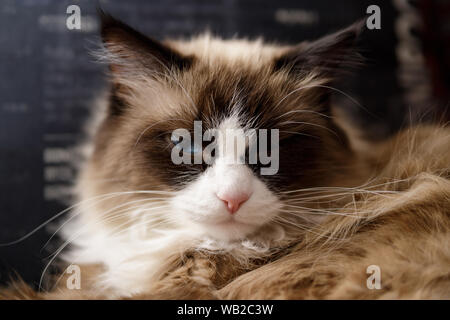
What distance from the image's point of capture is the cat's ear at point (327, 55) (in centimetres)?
97

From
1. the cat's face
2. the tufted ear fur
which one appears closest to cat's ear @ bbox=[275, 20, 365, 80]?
the cat's face

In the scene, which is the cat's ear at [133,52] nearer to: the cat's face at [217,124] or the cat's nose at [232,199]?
the cat's face at [217,124]

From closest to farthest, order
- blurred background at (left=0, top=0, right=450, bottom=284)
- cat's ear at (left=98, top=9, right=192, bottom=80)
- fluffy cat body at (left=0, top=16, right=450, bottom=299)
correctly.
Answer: fluffy cat body at (left=0, top=16, right=450, bottom=299) → cat's ear at (left=98, top=9, right=192, bottom=80) → blurred background at (left=0, top=0, right=450, bottom=284)

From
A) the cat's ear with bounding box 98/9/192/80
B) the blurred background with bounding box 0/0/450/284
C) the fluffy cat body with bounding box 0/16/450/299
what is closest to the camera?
the fluffy cat body with bounding box 0/16/450/299

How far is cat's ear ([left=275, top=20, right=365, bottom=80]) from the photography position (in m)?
0.97

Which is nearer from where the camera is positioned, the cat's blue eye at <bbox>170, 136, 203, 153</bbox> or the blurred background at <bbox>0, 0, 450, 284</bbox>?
the cat's blue eye at <bbox>170, 136, 203, 153</bbox>

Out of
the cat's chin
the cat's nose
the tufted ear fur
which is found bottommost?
the cat's chin

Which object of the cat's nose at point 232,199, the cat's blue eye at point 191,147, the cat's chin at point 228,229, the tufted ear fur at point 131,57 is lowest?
Answer: the cat's chin at point 228,229

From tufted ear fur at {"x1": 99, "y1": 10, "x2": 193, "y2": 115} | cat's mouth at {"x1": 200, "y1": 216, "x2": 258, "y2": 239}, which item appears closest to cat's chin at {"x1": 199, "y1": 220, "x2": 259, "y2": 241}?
cat's mouth at {"x1": 200, "y1": 216, "x2": 258, "y2": 239}

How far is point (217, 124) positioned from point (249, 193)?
17 cm

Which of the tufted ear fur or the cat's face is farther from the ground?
the tufted ear fur

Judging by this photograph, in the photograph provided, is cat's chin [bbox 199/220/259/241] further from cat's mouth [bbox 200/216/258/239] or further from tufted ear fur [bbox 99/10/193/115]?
tufted ear fur [bbox 99/10/193/115]

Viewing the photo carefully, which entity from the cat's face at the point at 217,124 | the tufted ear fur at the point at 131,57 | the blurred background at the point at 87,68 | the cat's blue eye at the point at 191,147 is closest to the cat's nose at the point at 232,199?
the cat's face at the point at 217,124

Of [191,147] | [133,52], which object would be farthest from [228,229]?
[133,52]
